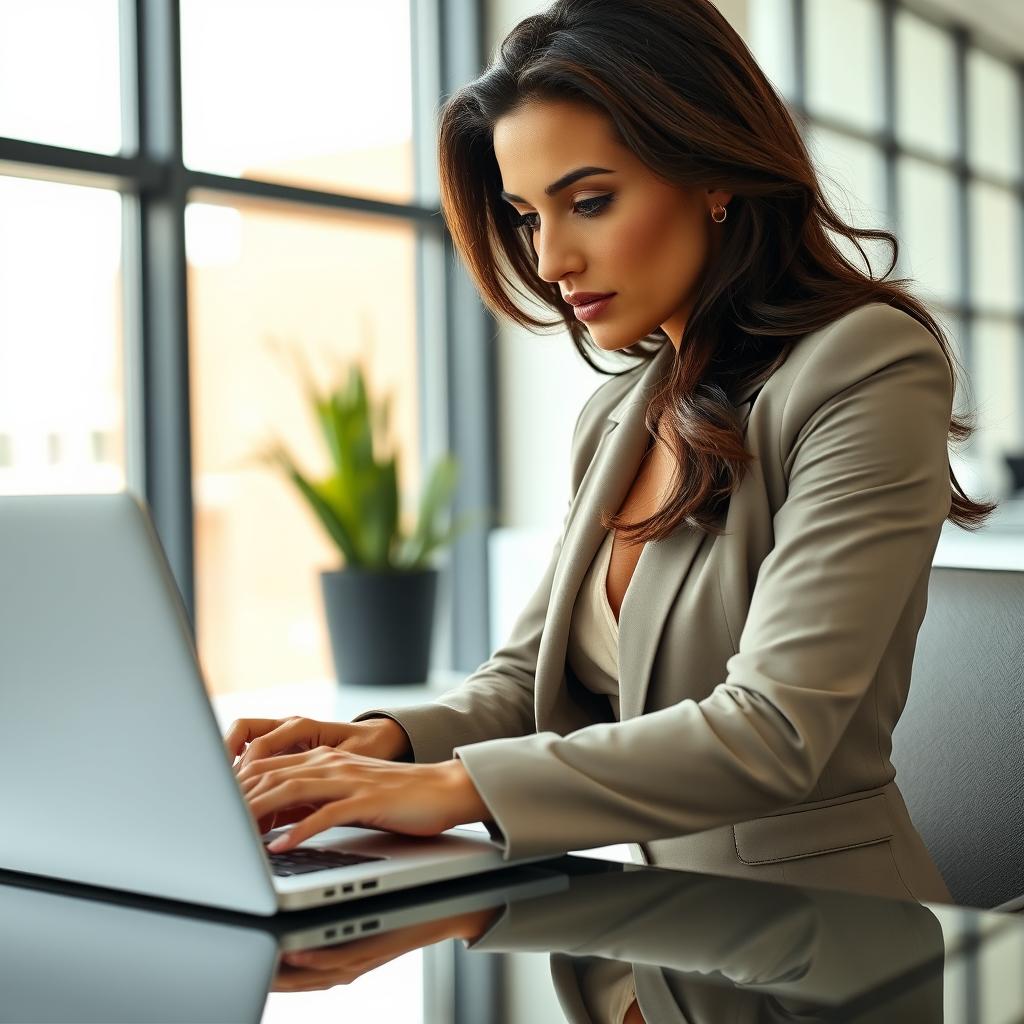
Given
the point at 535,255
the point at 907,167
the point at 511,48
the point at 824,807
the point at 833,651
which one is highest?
the point at 907,167

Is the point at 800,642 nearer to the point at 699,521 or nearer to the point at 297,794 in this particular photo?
the point at 699,521

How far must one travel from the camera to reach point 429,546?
3.87 metres

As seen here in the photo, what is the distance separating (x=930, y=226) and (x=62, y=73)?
5.05 m

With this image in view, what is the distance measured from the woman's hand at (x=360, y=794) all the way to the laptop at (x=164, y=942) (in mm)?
47

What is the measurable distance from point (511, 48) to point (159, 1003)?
103cm

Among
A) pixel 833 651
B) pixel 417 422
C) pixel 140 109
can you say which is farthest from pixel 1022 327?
pixel 833 651

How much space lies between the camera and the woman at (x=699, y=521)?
39.3 inches

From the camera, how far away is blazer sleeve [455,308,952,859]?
964mm

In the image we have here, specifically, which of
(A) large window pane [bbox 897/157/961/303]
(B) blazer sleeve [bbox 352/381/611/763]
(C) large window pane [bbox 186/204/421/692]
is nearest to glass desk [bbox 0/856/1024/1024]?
(B) blazer sleeve [bbox 352/381/611/763]

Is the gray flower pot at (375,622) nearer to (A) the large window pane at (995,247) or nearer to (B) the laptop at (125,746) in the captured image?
(B) the laptop at (125,746)

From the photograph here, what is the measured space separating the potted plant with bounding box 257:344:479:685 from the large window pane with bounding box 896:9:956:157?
4070mm

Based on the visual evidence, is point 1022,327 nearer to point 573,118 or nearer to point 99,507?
point 573,118

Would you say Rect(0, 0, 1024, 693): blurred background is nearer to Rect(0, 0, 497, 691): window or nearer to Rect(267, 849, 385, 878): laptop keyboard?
Rect(0, 0, 497, 691): window

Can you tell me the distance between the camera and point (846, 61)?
20.1ft
